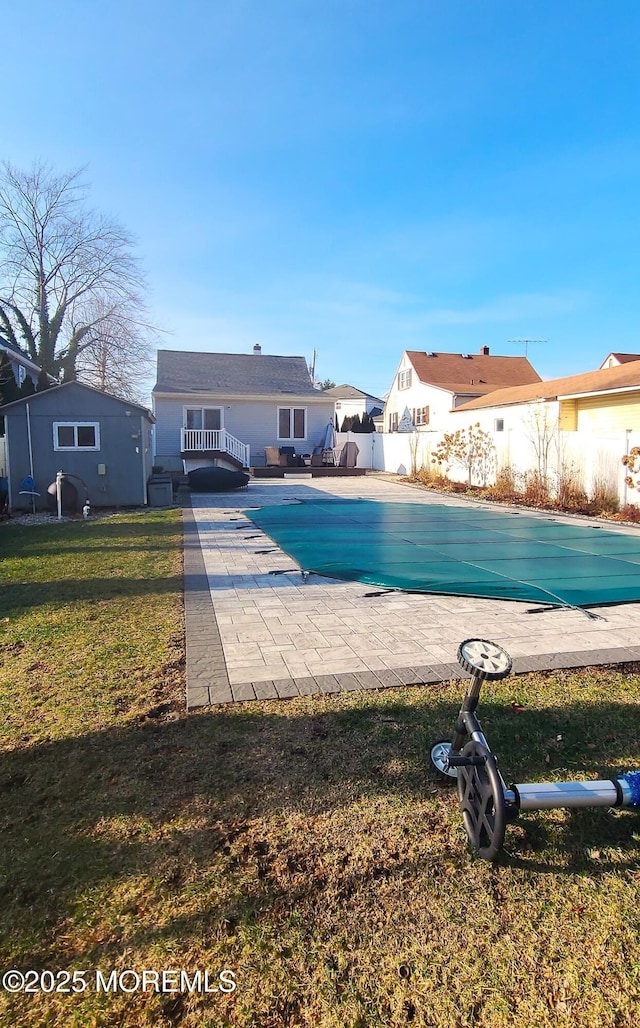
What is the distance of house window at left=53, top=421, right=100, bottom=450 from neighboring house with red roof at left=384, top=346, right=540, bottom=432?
1930cm

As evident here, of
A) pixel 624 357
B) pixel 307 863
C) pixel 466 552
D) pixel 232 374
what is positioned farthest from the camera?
pixel 624 357

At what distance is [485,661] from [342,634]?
2523mm

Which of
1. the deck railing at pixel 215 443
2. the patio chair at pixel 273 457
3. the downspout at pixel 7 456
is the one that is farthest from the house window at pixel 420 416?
the downspout at pixel 7 456

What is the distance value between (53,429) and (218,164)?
720cm

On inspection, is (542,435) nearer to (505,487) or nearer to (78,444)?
(505,487)

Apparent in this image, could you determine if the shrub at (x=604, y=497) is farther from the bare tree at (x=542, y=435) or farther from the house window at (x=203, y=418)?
the house window at (x=203, y=418)

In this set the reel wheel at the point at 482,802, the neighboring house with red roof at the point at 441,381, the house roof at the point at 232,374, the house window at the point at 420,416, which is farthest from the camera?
the house window at the point at 420,416

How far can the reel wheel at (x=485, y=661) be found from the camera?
2.15m

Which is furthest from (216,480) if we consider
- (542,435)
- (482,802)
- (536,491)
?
(482,802)

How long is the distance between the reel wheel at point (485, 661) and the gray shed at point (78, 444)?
1283 cm

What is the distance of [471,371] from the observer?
33031 mm

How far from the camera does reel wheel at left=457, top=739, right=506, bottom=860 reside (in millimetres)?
1960

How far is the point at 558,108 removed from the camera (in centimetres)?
1166

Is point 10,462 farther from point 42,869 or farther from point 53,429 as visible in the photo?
point 42,869
